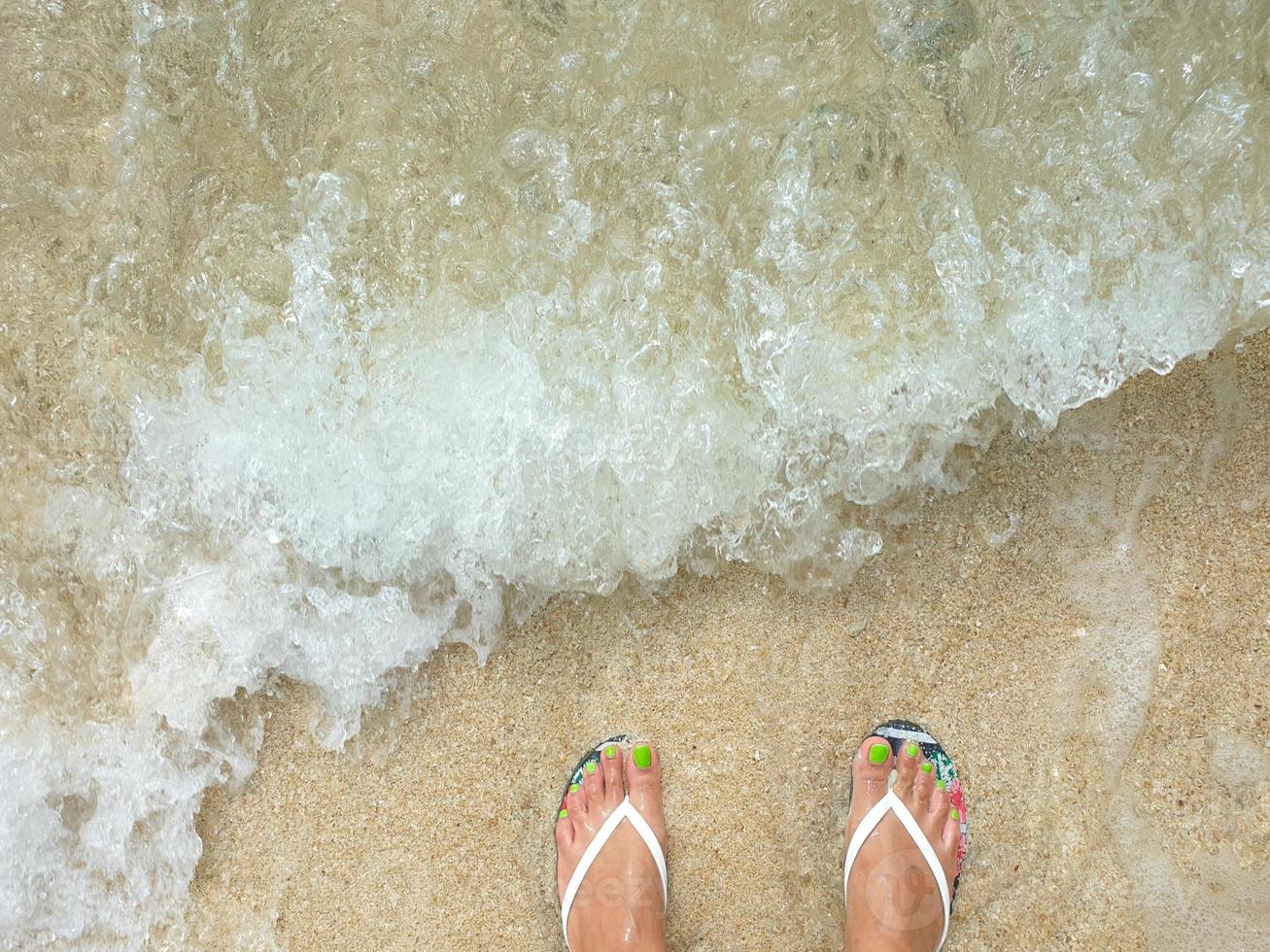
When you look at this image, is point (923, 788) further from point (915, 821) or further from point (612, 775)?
point (612, 775)

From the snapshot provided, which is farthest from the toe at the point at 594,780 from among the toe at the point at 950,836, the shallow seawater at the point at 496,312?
the toe at the point at 950,836

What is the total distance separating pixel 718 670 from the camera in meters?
2.02

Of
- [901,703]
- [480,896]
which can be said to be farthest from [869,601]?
[480,896]

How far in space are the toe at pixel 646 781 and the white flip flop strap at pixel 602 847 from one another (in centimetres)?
2

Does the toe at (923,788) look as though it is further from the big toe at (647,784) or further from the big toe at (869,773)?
the big toe at (647,784)

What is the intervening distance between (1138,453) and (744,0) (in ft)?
4.74

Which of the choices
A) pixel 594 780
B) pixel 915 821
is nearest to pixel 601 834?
pixel 594 780

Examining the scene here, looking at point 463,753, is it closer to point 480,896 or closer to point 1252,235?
point 480,896

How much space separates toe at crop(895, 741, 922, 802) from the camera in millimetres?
2012

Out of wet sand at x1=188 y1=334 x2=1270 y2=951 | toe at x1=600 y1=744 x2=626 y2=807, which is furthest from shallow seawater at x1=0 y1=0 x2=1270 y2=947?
toe at x1=600 y1=744 x2=626 y2=807

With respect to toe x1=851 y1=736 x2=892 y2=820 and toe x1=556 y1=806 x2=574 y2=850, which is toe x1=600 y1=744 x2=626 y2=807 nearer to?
toe x1=556 y1=806 x2=574 y2=850

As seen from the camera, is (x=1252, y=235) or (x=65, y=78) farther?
(x=65, y=78)

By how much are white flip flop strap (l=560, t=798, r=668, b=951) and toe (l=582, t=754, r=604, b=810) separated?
5cm

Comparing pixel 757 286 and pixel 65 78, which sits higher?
pixel 65 78
